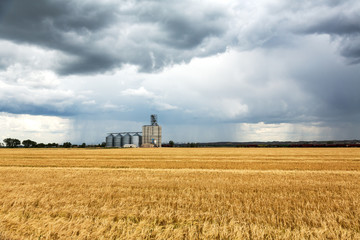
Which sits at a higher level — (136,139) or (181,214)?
(136,139)

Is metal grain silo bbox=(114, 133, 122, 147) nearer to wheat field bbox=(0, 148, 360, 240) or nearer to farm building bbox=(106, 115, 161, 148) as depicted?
farm building bbox=(106, 115, 161, 148)

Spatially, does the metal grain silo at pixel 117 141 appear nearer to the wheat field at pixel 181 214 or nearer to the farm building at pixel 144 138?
the farm building at pixel 144 138

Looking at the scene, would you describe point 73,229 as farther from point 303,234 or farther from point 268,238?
point 303,234

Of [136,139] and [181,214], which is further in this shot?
[136,139]

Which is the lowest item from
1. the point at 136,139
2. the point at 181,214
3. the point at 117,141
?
the point at 181,214

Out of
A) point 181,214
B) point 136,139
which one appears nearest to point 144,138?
point 136,139

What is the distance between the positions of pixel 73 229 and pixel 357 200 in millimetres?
13100

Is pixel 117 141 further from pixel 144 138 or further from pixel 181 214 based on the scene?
pixel 181 214

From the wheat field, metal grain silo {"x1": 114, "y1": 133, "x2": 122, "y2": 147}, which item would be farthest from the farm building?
the wheat field

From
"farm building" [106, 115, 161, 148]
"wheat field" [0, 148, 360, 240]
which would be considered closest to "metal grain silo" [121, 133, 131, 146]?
"farm building" [106, 115, 161, 148]

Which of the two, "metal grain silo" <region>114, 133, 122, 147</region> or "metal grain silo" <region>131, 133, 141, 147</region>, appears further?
"metal grain silo" <region>114, 133, 122, 147</region>

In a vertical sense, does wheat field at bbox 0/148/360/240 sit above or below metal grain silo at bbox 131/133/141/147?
below

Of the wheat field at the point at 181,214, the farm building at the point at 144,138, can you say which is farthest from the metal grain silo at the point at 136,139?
the wheat field at the point at 181,214

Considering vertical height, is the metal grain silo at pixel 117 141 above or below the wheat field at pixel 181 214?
above
